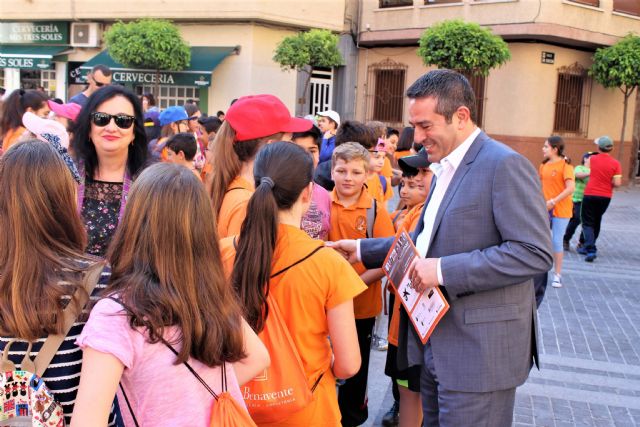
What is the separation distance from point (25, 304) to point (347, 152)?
2.66 m

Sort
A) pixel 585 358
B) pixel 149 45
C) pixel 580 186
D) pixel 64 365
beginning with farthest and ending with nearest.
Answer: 1. pixel 149 45
2. pixel 580 186
3. pixel 585 358
4. pixel 64 365

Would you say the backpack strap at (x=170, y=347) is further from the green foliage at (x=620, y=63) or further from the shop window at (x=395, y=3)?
the shop window at (x=395, y=3)

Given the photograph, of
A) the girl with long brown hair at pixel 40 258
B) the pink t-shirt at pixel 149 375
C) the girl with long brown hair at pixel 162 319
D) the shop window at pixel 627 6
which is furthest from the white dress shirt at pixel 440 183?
the shop window at pixel 627 6

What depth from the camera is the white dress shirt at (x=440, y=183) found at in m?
2.82

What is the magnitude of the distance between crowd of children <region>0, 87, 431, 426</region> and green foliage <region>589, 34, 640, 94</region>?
1836cm

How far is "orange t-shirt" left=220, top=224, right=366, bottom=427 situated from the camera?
247 cm

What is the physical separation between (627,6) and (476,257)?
22.7m

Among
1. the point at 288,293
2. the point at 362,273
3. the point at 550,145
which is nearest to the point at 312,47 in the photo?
the point at 550,145

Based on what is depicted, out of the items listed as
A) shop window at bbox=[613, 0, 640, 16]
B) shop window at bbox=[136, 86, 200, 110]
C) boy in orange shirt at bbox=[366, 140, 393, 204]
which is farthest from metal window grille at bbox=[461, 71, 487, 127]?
boy in orange shirt at bbox=[366, 140, 393, 204]

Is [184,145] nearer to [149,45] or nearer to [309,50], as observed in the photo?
[309,50]

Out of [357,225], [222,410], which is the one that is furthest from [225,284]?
[357,225]

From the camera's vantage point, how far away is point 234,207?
305 cm

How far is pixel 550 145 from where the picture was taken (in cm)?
922

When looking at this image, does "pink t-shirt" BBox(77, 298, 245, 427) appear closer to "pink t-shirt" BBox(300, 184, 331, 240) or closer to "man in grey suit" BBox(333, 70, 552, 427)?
"man in grey suit" BBox(333, 70, 552, 427)
